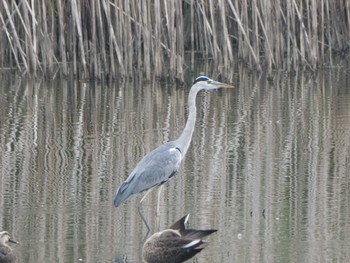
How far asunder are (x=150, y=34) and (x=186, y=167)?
15.7ft

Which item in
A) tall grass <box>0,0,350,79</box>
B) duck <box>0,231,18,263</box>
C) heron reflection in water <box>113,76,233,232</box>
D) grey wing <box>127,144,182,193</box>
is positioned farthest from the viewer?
tall grass <box>0,0,350,79</box>

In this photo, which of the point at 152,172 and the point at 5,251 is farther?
the point at 152,172

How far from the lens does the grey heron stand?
6.45 m

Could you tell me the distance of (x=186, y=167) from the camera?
9359 millimetres

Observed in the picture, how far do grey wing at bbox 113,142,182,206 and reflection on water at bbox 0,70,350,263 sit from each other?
20 cm

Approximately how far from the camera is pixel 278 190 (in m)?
8.31

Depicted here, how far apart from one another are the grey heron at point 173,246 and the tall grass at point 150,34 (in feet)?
24.2

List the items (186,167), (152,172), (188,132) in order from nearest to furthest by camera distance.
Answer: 1. (152,172)
2. (188,132)
3. (186,167)

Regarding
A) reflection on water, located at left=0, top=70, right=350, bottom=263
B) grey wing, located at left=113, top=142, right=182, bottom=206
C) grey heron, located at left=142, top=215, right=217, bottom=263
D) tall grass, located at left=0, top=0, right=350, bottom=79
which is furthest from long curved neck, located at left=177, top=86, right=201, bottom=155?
tall grass, located at left=0, top=0, right=350, bottom=79

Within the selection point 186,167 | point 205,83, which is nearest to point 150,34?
point 186,167

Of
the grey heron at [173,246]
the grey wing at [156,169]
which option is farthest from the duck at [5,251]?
the grey wing at [156,169]

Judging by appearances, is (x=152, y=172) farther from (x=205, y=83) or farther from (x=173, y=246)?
(x=173, y=246)

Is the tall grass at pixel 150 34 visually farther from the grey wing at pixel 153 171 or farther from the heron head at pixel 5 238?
the heron head at pixel 5 238

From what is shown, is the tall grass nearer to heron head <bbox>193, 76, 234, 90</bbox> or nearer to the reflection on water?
the reflection on water
